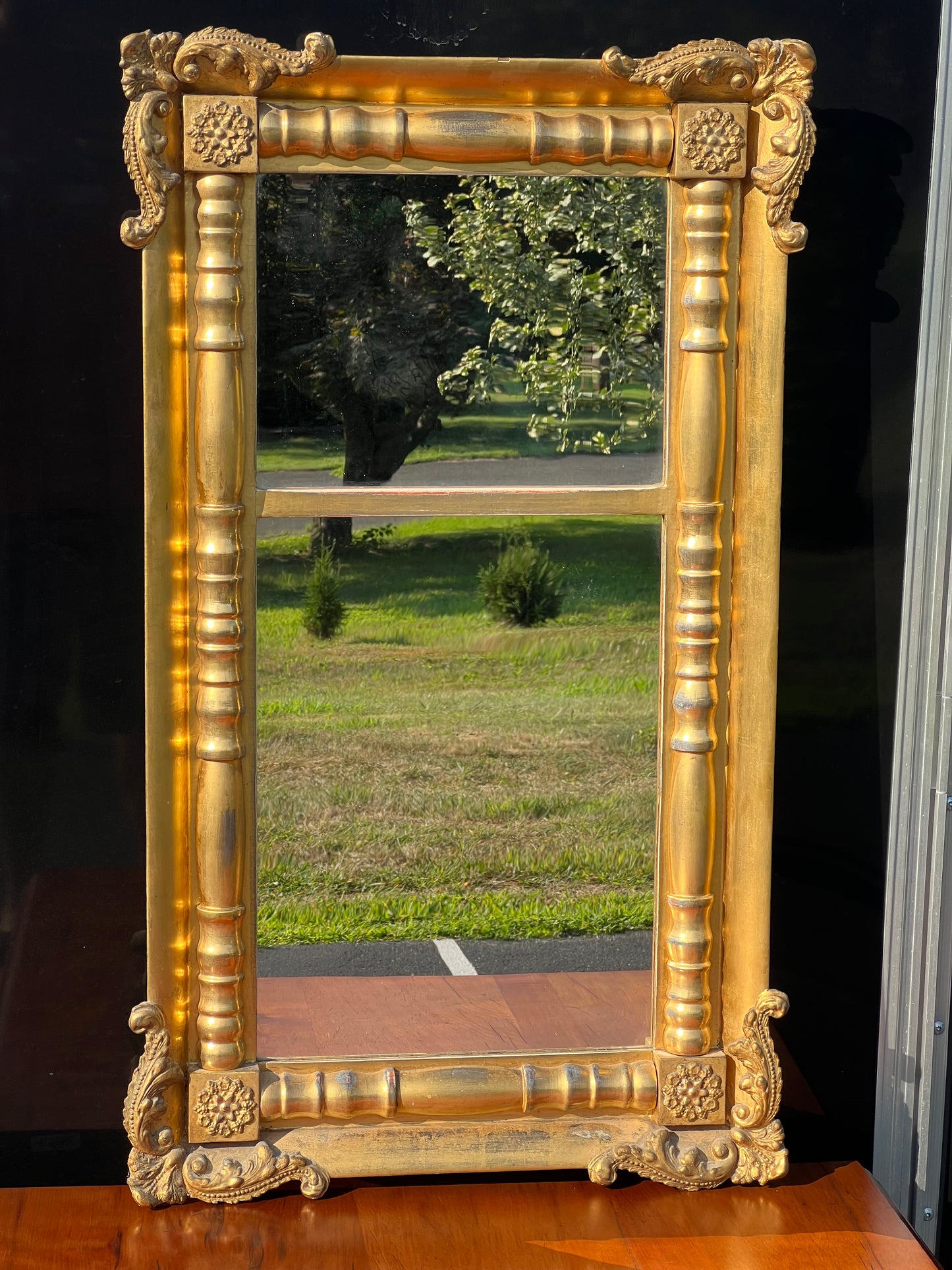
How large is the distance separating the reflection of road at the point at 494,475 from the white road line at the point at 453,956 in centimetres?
59

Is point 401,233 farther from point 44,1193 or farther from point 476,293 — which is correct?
point 44,1193

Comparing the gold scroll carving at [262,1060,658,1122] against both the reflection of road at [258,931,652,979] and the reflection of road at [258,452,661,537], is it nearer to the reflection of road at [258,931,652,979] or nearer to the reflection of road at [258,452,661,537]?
the reflection of road at [258,931,652,979]

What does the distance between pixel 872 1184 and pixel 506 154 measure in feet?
5.06

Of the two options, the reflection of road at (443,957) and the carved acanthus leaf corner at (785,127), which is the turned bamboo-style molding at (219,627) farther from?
the carved acanthus leaf corner at (785,127)

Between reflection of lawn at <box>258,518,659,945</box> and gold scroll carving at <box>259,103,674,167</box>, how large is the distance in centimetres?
48

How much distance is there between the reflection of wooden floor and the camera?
1.88 meters

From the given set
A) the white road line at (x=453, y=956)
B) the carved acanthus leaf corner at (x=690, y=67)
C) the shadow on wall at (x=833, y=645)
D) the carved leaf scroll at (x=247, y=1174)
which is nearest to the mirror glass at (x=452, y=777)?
the white road line at (x=453, y=956)

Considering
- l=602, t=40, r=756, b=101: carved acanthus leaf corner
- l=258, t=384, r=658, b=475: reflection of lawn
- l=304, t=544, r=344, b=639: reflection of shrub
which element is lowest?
l=304, t=544, r=344, b=639: reflection of shrub

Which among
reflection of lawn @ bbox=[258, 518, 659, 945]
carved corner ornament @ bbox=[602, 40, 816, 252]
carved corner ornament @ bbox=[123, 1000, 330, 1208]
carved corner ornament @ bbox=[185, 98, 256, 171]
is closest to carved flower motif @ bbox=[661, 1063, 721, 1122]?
reflection of lawn @ bbox=[258, 518, 659, 945]

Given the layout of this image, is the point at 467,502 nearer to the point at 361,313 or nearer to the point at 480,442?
the point at 480,442

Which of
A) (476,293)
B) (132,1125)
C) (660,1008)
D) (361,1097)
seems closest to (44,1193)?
(132,1125)

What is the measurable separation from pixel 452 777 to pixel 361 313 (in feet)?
2.09

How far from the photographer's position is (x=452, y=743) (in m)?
1.87

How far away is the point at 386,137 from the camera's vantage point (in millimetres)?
1723
